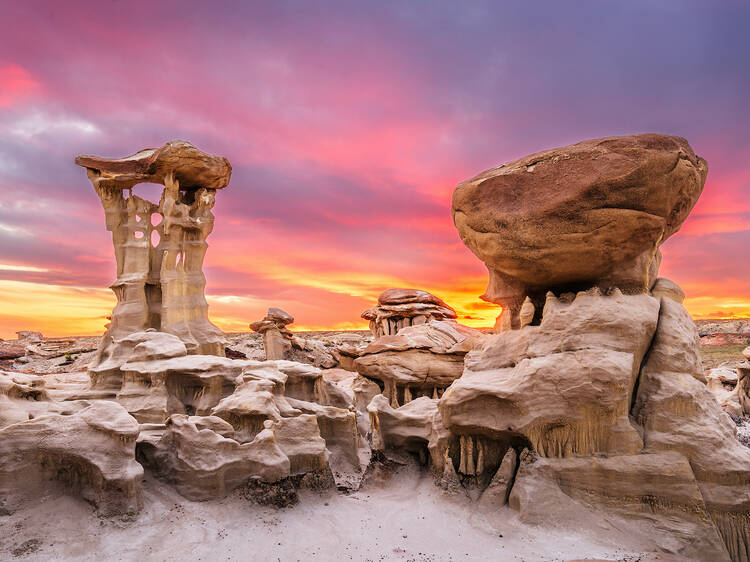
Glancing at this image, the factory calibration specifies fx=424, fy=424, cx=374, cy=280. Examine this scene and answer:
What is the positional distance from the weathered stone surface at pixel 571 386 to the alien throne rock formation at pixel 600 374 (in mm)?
25

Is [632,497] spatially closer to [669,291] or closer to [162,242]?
[669,291]

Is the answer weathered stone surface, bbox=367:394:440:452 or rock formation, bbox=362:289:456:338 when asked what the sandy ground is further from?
rock formation, bbox=362:289:456:338

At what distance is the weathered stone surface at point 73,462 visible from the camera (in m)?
7.47

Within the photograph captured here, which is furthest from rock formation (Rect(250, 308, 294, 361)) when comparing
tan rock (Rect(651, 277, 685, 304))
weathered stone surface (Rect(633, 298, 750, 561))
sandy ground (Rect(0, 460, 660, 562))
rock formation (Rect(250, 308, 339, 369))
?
weathered stone surface (Rect(633, 298, 750, 561))

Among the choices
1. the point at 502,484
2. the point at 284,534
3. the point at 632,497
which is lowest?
the point at 284,534

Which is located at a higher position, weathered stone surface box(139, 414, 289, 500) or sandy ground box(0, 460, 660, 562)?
weathered stone surface box(139, 414, 289, 500)

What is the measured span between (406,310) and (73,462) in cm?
2079

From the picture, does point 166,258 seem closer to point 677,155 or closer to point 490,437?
point 490,437

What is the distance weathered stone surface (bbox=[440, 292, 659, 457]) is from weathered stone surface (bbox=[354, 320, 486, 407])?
640cm

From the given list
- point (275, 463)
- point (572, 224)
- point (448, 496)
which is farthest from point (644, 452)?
point (275, 463)

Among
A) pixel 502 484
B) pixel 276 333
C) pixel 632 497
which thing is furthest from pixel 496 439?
pixel 276 333

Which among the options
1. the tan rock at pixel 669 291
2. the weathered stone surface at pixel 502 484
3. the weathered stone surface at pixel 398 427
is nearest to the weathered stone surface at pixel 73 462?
the weathered stone surface at pixel 398 427

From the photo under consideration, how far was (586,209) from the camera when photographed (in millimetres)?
9008

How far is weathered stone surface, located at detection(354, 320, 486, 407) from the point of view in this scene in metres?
16.3
